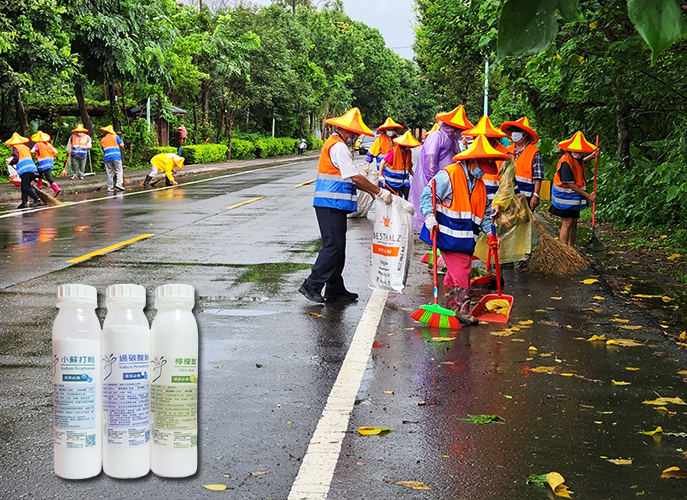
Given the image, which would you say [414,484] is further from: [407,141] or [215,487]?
[407,141]

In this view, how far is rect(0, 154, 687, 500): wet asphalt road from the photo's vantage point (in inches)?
170

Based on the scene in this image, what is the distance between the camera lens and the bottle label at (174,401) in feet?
6.45

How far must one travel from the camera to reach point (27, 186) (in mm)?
19453

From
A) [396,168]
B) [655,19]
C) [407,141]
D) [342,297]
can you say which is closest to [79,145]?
[396,168]

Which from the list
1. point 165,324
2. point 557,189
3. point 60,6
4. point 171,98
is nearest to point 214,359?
point 165,324

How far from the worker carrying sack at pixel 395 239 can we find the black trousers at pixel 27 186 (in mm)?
12972

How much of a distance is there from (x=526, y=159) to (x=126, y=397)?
34.4ft

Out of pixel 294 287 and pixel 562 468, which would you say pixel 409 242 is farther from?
pixel 562 468

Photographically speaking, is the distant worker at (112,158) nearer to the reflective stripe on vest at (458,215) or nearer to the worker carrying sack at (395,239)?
the worker carrying sack at (395,239)

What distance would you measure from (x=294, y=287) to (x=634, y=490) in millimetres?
6068

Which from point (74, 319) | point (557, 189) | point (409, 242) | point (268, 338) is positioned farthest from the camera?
point (557, 189)

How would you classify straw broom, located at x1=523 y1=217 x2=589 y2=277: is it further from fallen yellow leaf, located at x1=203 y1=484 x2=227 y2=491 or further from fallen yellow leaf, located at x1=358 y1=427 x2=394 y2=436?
fallen yellow leaf, located at x1=203 y1=484 x2=227 y2=491

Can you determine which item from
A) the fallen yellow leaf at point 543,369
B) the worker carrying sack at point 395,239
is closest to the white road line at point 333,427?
the worker carrying sack at point 395,239

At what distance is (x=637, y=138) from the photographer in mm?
20625
